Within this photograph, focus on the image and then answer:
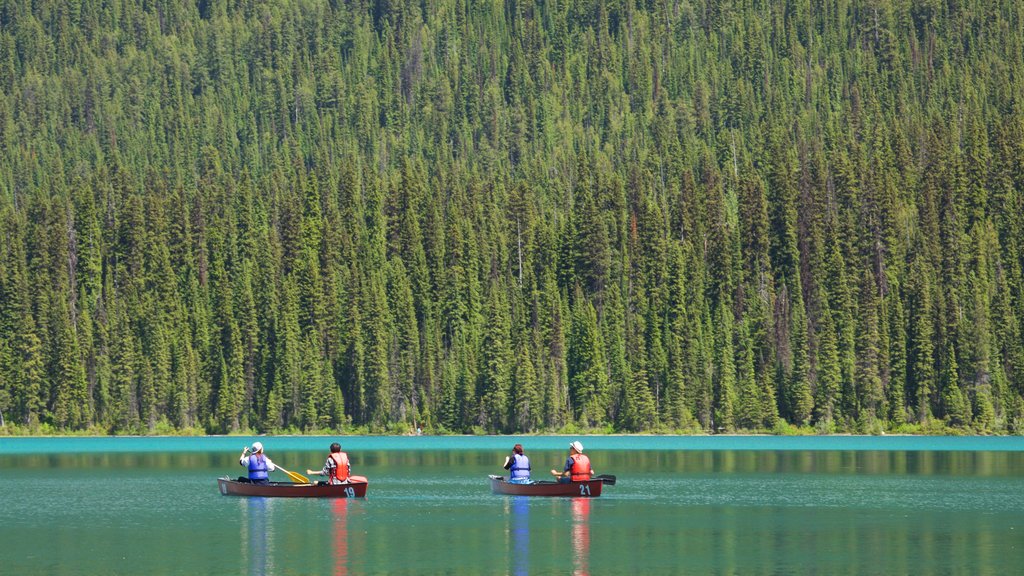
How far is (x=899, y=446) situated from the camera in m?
144

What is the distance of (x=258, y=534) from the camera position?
61750mm

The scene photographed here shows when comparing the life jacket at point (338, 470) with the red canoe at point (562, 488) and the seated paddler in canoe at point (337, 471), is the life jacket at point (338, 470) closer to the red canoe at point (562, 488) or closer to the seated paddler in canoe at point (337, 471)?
the seated paddler in canoe at point (337, 471)

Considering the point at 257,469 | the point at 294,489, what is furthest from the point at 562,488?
the point at 257,469

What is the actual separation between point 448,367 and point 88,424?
138 ft

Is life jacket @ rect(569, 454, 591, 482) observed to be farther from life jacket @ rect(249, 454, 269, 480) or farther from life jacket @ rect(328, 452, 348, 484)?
life jacket @ rect(249, 454, 269, 480)

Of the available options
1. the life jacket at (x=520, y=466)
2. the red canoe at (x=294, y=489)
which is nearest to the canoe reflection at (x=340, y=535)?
the red canoe at (x=294, y=489)

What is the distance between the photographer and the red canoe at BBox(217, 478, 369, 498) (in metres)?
77.4

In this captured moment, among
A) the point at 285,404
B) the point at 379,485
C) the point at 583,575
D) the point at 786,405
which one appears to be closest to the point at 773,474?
the point at 379,485

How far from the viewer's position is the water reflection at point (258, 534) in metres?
51.8

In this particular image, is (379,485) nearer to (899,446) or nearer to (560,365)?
(899,446)

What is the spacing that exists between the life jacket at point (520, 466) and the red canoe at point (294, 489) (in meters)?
7.65

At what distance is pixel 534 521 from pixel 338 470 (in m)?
13.9

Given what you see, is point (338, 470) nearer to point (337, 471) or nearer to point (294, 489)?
point (337, 471)

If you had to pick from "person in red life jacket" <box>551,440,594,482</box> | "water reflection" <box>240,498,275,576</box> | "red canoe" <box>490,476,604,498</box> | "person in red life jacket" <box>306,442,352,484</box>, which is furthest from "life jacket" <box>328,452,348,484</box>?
"person in red life jacket" <box>551,440,594,482</box>
